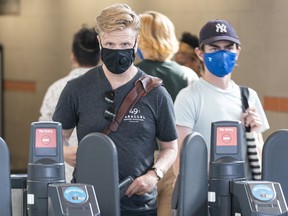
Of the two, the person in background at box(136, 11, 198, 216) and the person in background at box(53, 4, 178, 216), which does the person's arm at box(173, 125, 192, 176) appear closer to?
the person in background at box(53, 4, 178, 216)

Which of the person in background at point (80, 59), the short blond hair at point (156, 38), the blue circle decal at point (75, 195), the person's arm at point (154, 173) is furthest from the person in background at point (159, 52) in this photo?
the blue circle decal at point (75, 195)

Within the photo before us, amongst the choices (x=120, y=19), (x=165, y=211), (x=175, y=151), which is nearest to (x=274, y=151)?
(x=175, y=151)

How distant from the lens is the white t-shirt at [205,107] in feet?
13.7

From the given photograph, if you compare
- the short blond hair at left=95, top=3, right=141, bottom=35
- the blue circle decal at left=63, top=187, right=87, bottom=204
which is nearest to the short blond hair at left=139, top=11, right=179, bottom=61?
the short blond hair at left=95, top=3, right=141, bottom=35

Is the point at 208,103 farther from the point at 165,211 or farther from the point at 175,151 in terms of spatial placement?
the point at 165,211

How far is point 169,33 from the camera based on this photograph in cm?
530

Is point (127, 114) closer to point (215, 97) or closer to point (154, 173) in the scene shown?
point (154, 173)

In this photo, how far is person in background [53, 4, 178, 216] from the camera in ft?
12.5

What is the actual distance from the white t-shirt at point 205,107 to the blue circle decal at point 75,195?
97 centimetres

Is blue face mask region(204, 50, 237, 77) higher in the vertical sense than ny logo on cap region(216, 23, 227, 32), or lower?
lower

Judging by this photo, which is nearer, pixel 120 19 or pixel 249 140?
pixel 120 19

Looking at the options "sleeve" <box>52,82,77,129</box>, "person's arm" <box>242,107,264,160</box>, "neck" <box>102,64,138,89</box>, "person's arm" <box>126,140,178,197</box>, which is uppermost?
"neck" <box>102,64,138,89</box>

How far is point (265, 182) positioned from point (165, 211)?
1.34 metres

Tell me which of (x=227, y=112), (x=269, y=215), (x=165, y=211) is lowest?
(x=165, y=211)
